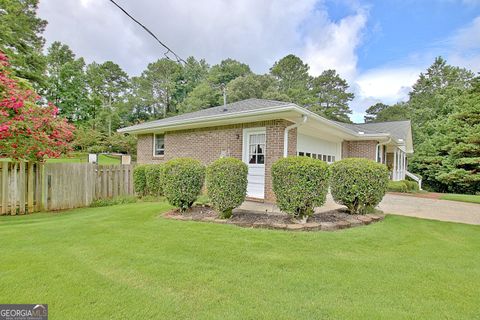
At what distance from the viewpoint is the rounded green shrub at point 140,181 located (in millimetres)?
9070

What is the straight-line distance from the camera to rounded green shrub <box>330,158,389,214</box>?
5715 mm

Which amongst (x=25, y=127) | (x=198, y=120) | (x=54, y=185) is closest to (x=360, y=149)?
(x=198, y=120)

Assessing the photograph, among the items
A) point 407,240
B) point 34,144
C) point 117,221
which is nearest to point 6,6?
point 34,144

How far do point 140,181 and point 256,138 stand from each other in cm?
446

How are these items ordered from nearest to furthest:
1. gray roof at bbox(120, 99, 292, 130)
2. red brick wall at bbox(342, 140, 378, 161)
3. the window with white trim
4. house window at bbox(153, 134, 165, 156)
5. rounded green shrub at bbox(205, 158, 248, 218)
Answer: rounded green shrub at bbox(205, 158, 248, 218), gray roof at bbox(120, 99, 292, 130), the window with white trim, house window at bbox(153, 134, 165, 156), red brick wall at bbox(342, 140, 378, 161)

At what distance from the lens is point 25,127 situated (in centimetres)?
650

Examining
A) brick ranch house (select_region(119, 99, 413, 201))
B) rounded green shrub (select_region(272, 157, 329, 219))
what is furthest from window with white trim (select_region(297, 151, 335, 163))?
rounded green shrub (select_region(272, 157, 329, 219))

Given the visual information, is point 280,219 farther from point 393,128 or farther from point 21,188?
point 393,128

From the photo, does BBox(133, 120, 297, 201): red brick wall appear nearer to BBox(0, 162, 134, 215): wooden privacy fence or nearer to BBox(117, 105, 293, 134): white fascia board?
BBox(117, 105, 293, 134): white fascia board

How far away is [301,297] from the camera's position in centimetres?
254

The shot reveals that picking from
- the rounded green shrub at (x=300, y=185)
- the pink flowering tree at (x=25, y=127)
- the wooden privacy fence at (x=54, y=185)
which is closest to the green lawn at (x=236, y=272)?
the rounded green shrub at (x=300, y=185)

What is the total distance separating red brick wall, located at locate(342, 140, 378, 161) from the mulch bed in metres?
7.41
